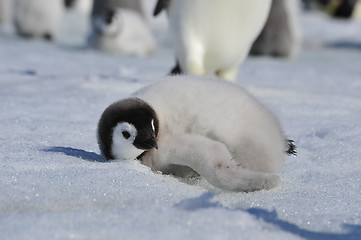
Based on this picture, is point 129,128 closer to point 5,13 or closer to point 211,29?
point 211,29

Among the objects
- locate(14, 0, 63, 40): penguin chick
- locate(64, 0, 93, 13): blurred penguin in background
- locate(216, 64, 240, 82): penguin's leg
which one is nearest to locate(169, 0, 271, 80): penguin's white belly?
locate(216, 64, 240, 82): penguin's leg

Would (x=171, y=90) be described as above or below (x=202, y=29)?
above

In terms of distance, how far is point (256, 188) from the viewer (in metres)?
1.79

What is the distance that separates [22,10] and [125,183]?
7356 millimetres

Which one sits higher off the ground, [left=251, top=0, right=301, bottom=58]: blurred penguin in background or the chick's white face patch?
the chick's white face patch

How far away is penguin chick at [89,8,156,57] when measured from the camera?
749 cm

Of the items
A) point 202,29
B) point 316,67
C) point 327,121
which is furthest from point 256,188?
point 316,67

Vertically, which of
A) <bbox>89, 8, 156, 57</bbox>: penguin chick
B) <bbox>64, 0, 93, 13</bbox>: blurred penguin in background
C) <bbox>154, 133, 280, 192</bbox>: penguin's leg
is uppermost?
<bbox>154, 133, 280, 192</bbox>: penguin's leg

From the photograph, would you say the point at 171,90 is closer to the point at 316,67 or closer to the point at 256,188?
the point at 256,188

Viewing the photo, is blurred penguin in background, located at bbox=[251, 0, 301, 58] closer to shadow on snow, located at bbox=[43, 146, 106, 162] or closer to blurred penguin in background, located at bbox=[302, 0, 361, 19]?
shadow on snow, located at bbox=[43, 146, 106, 162]

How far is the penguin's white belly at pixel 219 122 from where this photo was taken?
1925mm

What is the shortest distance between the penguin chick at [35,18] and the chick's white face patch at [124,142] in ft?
23.4

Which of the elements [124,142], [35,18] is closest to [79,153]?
[124,142]

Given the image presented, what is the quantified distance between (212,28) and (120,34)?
3.82 metres
